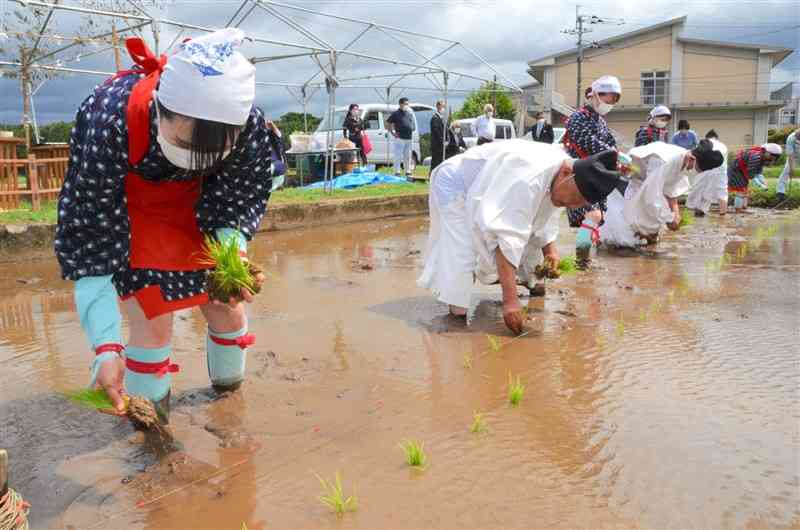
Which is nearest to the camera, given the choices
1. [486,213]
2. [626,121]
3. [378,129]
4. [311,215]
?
[486,213]

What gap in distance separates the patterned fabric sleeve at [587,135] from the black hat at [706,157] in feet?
3.47

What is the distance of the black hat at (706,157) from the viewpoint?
6.14 metres

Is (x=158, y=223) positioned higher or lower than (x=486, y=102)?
lower

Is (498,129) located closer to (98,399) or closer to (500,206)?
(500,206)

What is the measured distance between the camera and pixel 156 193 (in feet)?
7.48

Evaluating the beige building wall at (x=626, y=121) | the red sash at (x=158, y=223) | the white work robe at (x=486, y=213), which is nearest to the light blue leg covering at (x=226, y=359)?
the red sash at (x=158, y=223)

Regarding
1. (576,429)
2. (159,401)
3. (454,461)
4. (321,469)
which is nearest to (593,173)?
(576,429)

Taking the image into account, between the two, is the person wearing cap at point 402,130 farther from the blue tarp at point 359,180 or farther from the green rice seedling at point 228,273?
the green rice seedling at point 228,273

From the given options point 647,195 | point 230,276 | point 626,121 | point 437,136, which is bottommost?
point 230,276

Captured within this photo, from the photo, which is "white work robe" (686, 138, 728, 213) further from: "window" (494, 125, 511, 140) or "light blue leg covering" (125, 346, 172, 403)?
"light blue leg covering" (125, 346, 172, 403)

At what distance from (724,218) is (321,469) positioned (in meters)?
9.77

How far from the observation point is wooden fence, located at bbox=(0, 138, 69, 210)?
308 inches

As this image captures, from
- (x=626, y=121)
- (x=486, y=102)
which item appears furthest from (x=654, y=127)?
(x=626, y=121)

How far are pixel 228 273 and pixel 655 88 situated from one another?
127ft
